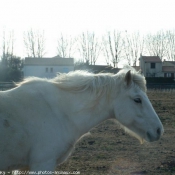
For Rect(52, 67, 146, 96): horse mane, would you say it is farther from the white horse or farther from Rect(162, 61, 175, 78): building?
Rect(162, 61, 175, 78): building

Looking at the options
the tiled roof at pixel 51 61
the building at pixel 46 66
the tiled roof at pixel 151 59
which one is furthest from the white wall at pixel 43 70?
the tiled roof at pixel 151 59

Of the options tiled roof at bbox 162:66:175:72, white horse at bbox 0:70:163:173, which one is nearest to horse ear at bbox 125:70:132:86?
white horse at bbox 0:70:163:173

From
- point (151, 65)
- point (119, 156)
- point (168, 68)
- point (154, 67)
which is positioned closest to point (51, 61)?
point (151, 65)

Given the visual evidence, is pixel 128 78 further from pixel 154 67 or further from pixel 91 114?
pixel 154 67

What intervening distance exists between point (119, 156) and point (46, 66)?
4781 centimetres

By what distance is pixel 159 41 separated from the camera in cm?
6806

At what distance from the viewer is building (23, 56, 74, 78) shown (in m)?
53.4

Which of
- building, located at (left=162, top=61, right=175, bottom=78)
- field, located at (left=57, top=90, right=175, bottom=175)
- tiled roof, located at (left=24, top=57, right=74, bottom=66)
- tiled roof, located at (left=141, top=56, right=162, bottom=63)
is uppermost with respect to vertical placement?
tiled roof, located at (left=141, top=56, right=162, bottom=63)

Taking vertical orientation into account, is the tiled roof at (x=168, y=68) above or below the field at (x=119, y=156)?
above

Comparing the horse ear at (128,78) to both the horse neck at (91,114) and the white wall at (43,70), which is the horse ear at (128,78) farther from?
the white wall at (43,70)

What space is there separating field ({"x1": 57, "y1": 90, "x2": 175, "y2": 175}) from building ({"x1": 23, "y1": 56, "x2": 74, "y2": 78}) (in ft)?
145

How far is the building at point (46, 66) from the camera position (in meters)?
53.4

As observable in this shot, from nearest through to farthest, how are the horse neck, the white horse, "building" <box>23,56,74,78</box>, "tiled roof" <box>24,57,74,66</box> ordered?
the white horse < the horse neck < "building" <box>23,56,74,78</box> < "tiled roof" <box>24,57,74,66</box>

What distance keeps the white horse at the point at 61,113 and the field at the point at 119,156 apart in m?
2.35
